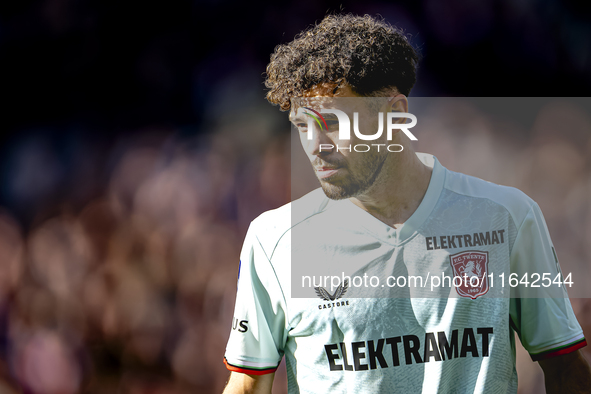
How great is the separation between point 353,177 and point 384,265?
26 cm

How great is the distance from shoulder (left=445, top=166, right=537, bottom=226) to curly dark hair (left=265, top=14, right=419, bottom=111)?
305 millimetres

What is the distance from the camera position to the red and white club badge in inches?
44.0

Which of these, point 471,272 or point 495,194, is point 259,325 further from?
point 495,194

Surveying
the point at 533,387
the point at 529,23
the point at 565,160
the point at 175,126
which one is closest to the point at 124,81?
the point at 175,126

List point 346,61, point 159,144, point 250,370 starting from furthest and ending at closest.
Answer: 1. point 159,144
2. point 250,370
3. point 346,61

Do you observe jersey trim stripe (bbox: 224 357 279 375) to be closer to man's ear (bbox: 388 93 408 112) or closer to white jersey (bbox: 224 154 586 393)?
white jersey (bbox: 224 154 586 393)

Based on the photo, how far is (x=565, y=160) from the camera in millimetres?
1579

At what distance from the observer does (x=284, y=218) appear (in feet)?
4.11

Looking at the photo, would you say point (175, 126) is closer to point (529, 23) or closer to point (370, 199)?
point (370, 199)

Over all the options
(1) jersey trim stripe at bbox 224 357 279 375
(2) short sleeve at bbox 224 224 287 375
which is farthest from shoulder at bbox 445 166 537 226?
(1) jersey trim stripe at bbox 224 357 279 375

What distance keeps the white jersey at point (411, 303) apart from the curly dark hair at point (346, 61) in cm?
33

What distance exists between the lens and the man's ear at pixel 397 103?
113 centimetres

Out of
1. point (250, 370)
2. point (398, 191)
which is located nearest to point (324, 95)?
point (398, 191)

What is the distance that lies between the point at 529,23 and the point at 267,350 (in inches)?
64.0
